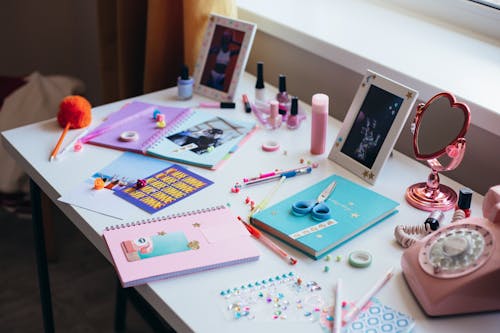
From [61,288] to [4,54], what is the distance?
3.38ft

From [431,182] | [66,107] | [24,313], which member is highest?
[431,182]

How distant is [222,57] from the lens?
1.55 metres

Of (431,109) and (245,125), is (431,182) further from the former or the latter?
(245,125)

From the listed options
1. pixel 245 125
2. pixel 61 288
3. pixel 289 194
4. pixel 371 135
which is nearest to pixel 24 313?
pixel 61 288

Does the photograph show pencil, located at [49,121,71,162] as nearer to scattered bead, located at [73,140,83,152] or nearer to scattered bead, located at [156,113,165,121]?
scattered bead, located at [73,140,83,152]

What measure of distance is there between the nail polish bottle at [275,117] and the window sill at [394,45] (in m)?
0.20

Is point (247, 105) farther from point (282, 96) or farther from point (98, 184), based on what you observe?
point (98, 184)

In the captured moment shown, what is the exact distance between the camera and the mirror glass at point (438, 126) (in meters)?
1.15

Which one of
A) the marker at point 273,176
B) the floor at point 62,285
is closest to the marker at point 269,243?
the marker at point 273,176

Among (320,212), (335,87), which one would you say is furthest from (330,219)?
(335,87)

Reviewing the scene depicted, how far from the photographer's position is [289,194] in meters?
1.19

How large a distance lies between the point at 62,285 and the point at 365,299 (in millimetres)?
1314

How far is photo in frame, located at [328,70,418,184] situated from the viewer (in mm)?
1195

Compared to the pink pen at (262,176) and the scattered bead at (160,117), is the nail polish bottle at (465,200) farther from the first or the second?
the scattered bead at (160,117)
